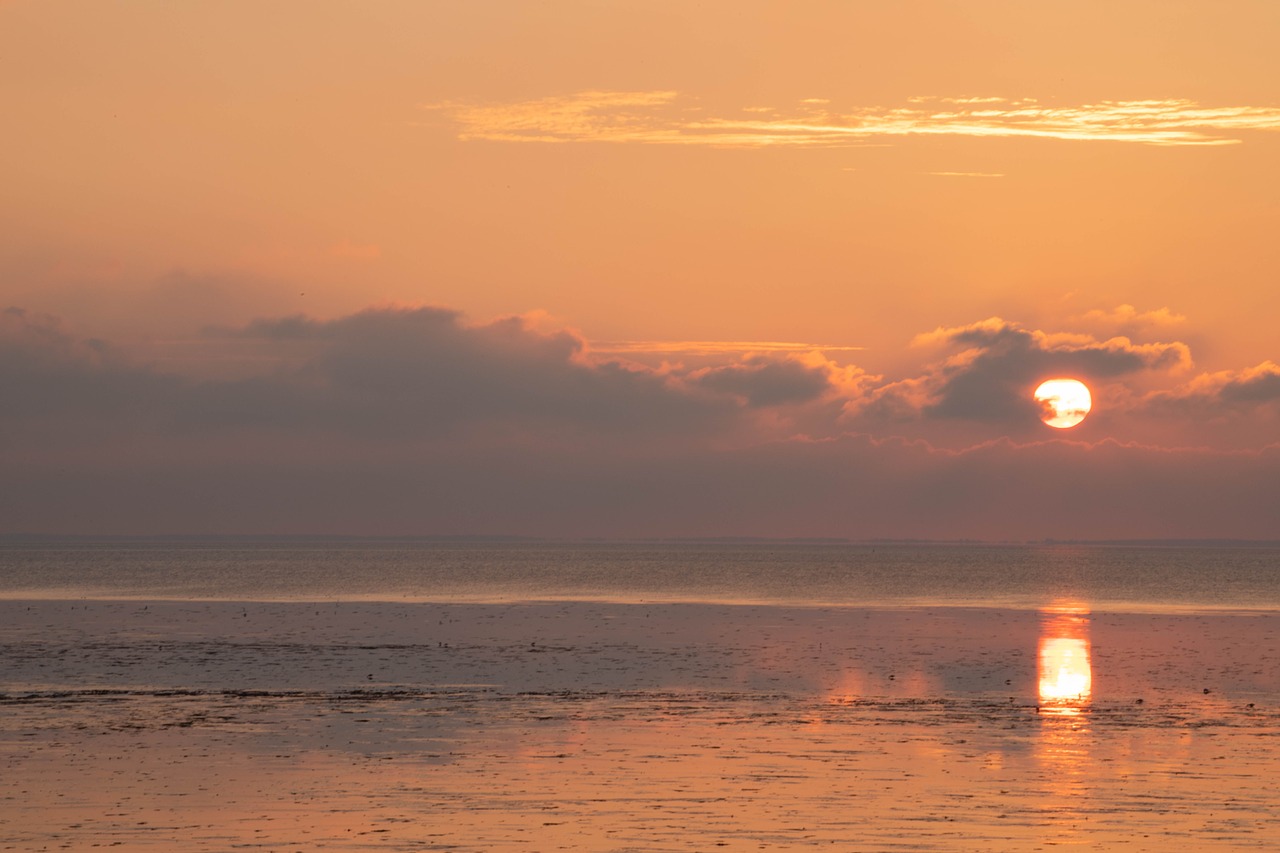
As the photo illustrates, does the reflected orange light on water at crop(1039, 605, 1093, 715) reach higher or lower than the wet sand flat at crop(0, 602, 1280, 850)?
higher

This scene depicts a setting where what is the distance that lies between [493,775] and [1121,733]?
14.1 meters

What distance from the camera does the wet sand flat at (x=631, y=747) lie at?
1934 centimetres

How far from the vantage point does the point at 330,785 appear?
22844mm

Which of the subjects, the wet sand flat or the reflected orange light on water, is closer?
the wet sand flat

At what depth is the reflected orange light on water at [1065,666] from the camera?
35.6 metres

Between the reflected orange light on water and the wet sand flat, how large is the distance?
1.23 feet

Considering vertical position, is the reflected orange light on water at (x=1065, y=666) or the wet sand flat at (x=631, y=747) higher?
the reflected orange light on water at (x=1065, y=666)

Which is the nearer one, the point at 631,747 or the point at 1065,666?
the point at 631,747

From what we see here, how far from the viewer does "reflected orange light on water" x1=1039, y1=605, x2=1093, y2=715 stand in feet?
117

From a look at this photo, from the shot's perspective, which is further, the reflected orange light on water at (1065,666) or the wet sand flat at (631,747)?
the reflected orange light on water at (1065,666)

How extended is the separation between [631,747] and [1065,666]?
24376 mm

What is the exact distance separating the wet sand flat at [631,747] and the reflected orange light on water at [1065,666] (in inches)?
14.8

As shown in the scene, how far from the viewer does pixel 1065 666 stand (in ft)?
151

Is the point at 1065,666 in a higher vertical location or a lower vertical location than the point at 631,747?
higher
